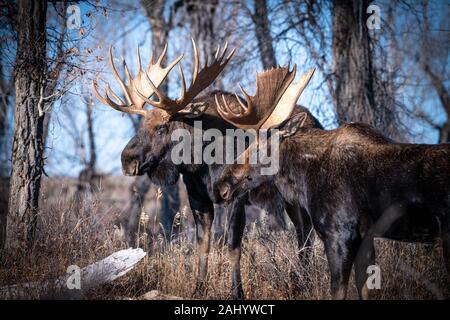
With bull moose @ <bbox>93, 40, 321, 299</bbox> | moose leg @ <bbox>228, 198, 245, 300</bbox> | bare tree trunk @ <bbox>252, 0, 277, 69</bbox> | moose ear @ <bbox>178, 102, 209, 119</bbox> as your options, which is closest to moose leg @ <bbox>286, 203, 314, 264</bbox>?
bull moose @ <bbox>93, 40, 321, 299</bbox>

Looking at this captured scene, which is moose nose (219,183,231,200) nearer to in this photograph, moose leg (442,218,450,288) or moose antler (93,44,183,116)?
moose antler (93,44,183,116)

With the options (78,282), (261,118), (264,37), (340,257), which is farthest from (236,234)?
(264,37)

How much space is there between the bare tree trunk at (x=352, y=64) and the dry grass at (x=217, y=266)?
2.78 m

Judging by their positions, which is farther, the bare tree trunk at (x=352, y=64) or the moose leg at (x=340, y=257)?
the bare tree trunk at (x=352, y=64)

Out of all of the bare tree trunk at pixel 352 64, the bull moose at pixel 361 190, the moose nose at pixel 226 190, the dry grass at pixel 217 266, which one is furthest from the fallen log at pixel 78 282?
the bare tree trunk at pixel 352 64

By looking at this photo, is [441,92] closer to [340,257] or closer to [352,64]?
[352,64]

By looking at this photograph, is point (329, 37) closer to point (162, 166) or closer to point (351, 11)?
point (351, 11)

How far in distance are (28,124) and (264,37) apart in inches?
217

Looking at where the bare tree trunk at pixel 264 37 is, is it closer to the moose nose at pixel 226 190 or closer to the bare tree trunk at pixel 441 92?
the bare tree trunk at pixel 441 92

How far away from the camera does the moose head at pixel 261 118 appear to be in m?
5.86

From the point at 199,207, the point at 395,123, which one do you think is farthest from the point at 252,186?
the point at 395,123

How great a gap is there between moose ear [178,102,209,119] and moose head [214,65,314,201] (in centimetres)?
64

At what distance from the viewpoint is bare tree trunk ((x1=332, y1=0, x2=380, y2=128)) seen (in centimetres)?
886
